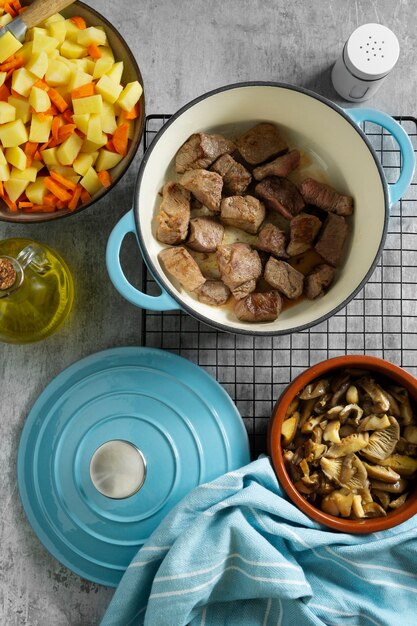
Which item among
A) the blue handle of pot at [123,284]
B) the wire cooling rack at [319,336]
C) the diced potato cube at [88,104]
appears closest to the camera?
the blue handle of pot at [123,284]

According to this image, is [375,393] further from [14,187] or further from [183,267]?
[14,187]

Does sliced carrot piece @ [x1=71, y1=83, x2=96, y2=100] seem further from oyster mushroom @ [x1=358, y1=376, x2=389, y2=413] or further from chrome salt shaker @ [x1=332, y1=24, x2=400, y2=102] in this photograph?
oyster mushroom @ [x1=358, y1=376, x2=389, y2=413]

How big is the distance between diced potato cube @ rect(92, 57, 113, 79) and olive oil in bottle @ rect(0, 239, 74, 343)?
33 cm

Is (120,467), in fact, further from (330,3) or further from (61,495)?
(330,3)

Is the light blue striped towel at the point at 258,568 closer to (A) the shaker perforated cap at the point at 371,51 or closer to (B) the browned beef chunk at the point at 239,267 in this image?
(B) the browned beef chunk at the point at 239,267

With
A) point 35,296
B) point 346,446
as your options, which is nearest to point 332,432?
point 346,446

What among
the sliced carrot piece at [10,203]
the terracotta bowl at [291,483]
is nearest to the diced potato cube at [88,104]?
the sliced carrot piece at [10,203]

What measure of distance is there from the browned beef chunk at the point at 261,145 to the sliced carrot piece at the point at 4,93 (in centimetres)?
44

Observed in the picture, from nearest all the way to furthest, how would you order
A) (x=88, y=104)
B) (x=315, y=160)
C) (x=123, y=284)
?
1. (x=123, y=284)
2. (x=88, y=104)
3. (x=315, y=160)

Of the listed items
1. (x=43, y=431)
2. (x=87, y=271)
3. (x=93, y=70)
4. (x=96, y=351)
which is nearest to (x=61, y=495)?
(x=43, y=431)

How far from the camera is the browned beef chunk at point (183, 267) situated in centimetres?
125

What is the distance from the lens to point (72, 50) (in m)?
1.26

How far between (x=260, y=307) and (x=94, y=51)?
0.57 m

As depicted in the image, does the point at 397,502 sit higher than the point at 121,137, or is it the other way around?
the point at 121,137
